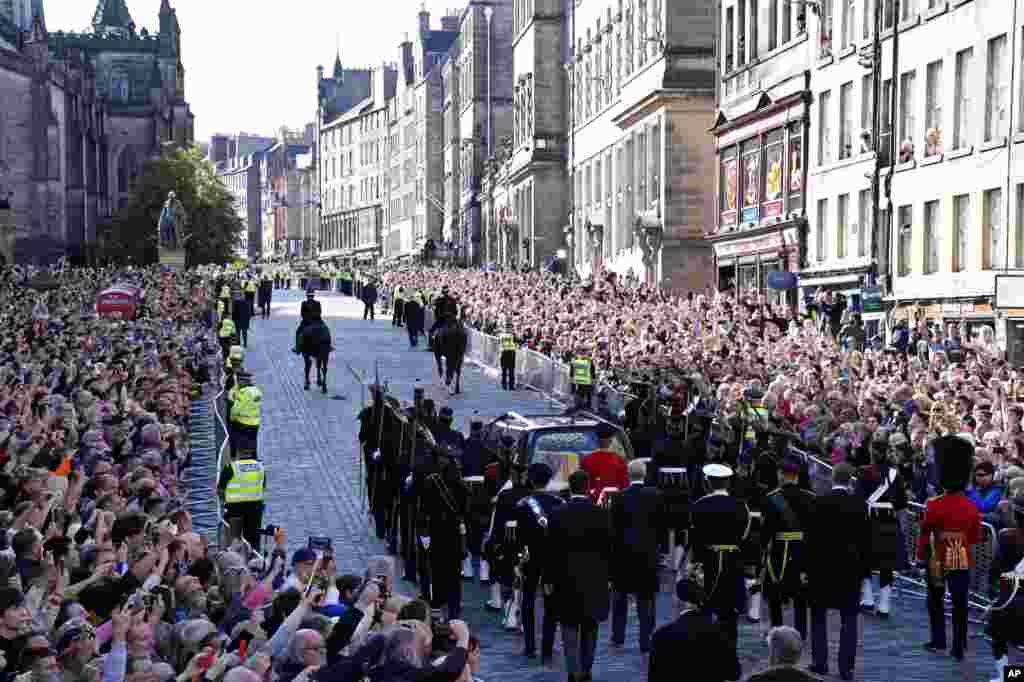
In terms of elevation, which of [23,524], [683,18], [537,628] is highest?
[683,18]

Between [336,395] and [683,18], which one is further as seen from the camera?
[683,18]

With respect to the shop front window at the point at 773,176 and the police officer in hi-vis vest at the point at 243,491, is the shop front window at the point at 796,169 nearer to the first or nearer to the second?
the shop front window at the point at 773,176

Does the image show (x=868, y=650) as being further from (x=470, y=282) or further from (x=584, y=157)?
(x=584, y=157)

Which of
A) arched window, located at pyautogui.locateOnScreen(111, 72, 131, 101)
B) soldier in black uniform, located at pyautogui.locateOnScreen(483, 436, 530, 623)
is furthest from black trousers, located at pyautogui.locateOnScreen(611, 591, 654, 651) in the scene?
arched window, located at pyautogui.locateOnScreen(111, 72, 131, 101)

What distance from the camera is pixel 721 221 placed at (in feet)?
164

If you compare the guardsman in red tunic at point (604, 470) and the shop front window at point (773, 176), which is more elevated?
the shop front window at point (773, 176)

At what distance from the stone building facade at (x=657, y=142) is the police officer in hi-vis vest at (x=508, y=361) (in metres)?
19.1

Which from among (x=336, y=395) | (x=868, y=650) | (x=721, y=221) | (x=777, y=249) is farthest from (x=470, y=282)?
(x=868, y=650)

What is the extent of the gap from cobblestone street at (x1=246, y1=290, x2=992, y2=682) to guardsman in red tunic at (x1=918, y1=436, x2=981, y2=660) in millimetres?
309

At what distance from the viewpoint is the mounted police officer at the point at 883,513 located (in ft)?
44.0

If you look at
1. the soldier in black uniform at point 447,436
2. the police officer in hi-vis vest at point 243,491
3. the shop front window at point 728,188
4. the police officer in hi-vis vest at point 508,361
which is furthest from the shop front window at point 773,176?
the police officer in hi-vis vest at point 243,491

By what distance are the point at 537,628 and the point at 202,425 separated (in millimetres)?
11466

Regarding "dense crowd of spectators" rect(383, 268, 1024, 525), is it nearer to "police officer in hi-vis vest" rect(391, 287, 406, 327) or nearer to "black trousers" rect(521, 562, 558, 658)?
"black trousers" rect(521, 562, 558, 658)

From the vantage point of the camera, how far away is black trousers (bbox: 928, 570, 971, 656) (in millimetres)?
12688
